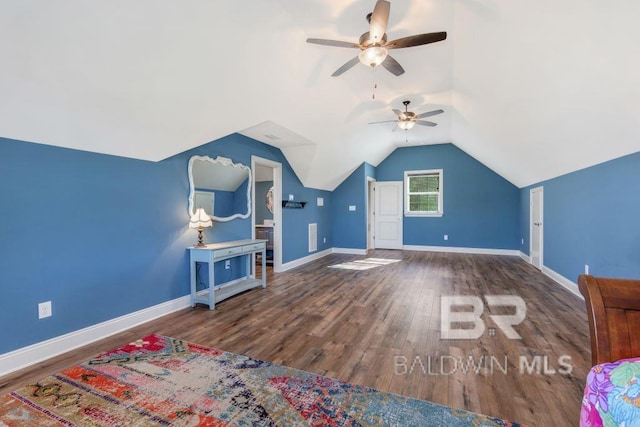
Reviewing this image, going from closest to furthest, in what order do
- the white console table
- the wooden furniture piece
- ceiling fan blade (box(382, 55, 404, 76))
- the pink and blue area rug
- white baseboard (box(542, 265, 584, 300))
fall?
the wooden furniture piece → the pink and blue area rug → ceiling fan blade (box(382, 55, 404, 76)) → the white console table → white baseboard (box(542, 265, 584, 300))

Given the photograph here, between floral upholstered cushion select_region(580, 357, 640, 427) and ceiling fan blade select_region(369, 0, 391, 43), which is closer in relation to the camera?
floral upholstered cushion select_region(580, 357, 640, 427)

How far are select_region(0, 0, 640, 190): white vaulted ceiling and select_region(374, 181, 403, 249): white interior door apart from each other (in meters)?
3.94

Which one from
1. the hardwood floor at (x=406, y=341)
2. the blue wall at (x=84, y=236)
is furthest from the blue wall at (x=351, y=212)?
the blue wall at (x=84, y=236)

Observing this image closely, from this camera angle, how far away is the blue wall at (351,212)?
7.35 m

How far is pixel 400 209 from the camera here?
316 inches

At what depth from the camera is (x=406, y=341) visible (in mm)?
2549

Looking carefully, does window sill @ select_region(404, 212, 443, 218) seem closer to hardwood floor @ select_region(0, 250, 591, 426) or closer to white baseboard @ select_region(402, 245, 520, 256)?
white baseboard @ select_region(402, 245, 520, 256)

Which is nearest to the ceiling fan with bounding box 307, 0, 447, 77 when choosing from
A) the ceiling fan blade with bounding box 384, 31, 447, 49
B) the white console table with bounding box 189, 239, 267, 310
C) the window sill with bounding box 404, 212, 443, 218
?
the ceiling fan blade with bounding box 384, 31, 447, 49

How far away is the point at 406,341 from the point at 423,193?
6.05 m

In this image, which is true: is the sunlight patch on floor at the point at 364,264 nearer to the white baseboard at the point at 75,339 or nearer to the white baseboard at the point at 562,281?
the white baseboard at the point at 562,281

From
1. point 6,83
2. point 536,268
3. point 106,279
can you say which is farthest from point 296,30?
point 536,268

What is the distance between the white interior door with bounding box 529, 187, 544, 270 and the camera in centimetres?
519

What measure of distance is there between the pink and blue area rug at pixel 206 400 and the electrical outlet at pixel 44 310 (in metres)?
0.54

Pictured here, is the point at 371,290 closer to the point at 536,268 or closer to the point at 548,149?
the point at 548,149
